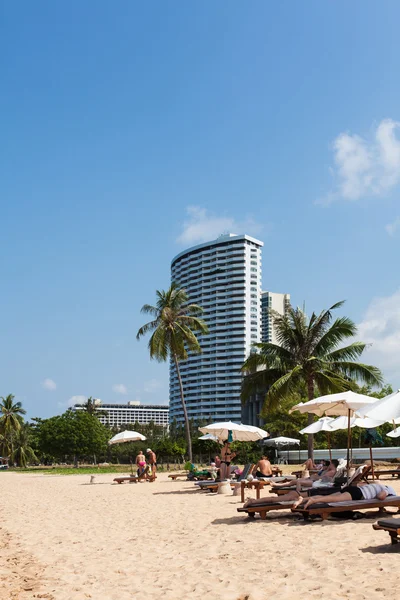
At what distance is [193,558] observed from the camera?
7.66 meters

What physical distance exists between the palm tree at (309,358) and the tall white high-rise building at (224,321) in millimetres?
127007

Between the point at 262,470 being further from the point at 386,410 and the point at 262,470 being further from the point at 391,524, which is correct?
the point at 391,524

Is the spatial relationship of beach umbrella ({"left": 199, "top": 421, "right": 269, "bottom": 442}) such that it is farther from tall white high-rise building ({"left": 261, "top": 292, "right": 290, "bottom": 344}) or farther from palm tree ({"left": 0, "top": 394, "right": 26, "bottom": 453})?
tall white high-rise building ({"left": 261, "top": 292, "right": 290, "bottom": 344})

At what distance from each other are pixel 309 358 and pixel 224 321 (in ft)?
436

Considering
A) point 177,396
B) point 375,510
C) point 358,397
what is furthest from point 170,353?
point 177,396

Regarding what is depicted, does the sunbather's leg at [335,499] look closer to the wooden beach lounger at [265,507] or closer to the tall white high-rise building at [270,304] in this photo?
the wooden beach lounger at [265,507]

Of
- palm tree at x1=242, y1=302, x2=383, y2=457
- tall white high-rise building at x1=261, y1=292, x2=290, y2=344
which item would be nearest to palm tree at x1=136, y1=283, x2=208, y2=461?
palm tree at x1=242, y1=302, x2=383, y2=457

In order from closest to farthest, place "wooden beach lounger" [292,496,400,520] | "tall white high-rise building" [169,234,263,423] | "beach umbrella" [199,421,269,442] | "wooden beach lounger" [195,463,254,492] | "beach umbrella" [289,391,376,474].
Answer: "wooden beach lounger" [292,496,400,520]
"beach umbrella" [289,391,376,474]
"wooden beach lounger" [195,463,254,492]
"beach umbrella" [199,421,269,442]
"tall white high-rise building" [169,234,263,423]

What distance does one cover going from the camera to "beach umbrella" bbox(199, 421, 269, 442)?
19.5m

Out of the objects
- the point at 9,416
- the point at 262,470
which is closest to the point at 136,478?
the point at 262,470

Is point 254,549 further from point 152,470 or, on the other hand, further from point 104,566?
point 152,470

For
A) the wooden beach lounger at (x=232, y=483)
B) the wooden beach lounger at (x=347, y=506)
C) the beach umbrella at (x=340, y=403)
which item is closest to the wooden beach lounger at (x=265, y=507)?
the wooden beach lounger at (x=347, y=506)

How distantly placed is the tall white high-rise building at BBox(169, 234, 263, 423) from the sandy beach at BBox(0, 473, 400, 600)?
474 feet

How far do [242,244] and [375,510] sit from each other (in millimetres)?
150669
